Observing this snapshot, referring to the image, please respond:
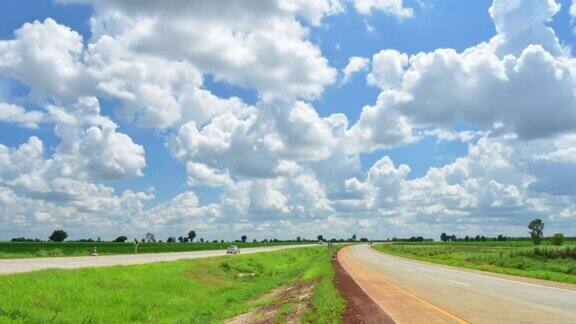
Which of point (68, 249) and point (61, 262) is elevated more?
point (68, 249)

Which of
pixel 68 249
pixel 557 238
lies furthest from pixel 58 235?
pixel 557 238

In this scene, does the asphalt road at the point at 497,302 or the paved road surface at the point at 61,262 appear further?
the paved road surface at the point at 61,262

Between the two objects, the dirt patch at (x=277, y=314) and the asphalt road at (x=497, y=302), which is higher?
the asphalt road at (x=497, y=302)

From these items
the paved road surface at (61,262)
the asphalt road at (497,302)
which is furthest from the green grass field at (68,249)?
the asphalt road at (497,302)

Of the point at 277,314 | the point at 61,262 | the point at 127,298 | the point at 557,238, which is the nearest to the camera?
the point at 277,314

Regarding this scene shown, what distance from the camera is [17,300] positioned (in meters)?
19.1

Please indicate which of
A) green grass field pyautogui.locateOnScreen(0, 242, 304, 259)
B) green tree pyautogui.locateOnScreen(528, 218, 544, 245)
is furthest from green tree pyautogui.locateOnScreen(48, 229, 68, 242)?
green tree pyautogui.locateOnScreen(528, 218, 544, 245)

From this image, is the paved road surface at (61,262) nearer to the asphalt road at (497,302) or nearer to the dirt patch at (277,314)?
the dirt patch at (277,314)

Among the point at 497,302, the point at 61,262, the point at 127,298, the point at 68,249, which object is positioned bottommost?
the point at 127,298

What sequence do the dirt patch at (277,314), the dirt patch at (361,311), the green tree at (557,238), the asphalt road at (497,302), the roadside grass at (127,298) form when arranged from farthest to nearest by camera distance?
the green tree at (557,238) < the roadside grass at (127,298) < the dirt patch at (277,314) < the asphalt road at (497,302) < the dirt patch at (361,311)

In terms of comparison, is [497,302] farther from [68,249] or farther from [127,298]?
[68,249]

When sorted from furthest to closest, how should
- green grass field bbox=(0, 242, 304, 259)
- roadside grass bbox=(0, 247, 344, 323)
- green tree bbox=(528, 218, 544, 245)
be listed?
green tree bbox=(528, 218, 544, 245) → green grass field bbox=(0, 242, 304, 259) → roadside grass bbox=(0, 247, 344, 323)

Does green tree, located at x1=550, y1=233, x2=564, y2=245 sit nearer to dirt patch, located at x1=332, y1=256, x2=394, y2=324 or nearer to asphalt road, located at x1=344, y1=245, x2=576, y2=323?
asphalt road, located at x1=344, y1=245, x2=576, y2=323

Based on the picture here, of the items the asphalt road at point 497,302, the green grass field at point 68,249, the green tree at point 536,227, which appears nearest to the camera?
the asphalt road at point 497,302
